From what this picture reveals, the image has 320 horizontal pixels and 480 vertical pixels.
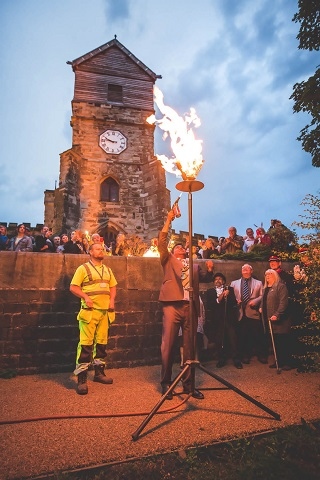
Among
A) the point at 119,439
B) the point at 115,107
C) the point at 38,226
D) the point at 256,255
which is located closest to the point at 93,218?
the point at 38,226

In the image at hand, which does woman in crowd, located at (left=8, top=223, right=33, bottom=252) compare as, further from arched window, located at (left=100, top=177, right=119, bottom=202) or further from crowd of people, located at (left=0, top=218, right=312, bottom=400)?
arched window, located at (left=100, top=177, right=119, bottom=202)

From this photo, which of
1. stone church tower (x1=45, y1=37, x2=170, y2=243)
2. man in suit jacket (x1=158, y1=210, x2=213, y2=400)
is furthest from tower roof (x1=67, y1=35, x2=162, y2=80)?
man in suit jacket (x1=158, y1=210, x2=213, y2=400)

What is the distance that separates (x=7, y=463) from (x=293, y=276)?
6030mm

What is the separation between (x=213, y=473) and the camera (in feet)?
8.07

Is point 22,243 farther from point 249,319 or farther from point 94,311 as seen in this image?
point 249,319

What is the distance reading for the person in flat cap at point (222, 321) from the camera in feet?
21.0

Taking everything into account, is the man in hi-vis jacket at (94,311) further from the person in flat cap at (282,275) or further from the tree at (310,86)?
the tree at (310,86)

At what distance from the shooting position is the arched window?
21281 mm

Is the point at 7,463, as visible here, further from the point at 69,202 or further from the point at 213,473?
the point at 69,202

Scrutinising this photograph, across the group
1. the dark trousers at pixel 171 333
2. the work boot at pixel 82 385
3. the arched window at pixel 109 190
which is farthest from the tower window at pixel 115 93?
the work boot at pixel 82 385

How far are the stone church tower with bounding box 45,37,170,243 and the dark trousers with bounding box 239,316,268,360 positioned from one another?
13.9 meters

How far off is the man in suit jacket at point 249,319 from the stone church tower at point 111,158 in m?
13.6

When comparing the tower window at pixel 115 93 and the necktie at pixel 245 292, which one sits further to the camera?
the tower window at pixel 115 93

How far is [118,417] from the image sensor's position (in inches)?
141
